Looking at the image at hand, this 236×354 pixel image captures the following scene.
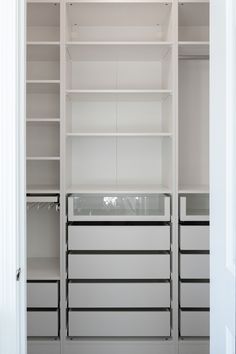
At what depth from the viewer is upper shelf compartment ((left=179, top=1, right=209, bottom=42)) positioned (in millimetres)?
2564

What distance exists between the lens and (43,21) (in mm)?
2828

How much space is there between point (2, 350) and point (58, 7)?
208 cm

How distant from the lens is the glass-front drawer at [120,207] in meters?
2.57

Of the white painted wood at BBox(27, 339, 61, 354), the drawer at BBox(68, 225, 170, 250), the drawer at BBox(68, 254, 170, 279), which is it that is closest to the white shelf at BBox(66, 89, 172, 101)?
the drawer at BBox(68, 225, 170, 250)

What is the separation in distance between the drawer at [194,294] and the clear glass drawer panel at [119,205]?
51 cm

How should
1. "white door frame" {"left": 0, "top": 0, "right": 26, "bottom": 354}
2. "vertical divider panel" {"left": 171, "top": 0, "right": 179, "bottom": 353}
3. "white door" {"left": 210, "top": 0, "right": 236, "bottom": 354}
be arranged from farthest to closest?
"vertical divider panel" {"left": 171, "top": 0, "right": 179, "bottom": 353}
"white door frame" {"left": 0, "top": 0, "right": 26, "bottom": 354}
"white door" {"left": 210, "top": 0, "right": 236, "bottom": 354}

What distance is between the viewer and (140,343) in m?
2.62

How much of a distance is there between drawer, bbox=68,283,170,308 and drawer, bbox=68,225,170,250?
0.82 feet

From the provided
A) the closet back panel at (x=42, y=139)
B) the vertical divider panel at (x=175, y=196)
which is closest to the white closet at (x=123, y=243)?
the vertical divider panel at (x=175, y=196)

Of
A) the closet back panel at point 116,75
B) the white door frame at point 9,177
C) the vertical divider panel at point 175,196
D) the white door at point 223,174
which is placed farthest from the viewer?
the closet back panel at point 116,75

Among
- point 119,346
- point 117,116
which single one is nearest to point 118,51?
point 117,116

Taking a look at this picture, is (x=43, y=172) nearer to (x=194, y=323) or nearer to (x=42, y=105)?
(x=42, y=105)

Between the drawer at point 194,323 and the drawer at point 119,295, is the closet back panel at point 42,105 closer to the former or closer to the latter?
the drawer at point 119,295

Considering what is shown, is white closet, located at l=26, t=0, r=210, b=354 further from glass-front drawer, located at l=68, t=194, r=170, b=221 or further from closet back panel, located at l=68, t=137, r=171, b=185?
closet back panel, located at l=68, t=137, r=171, b=185
